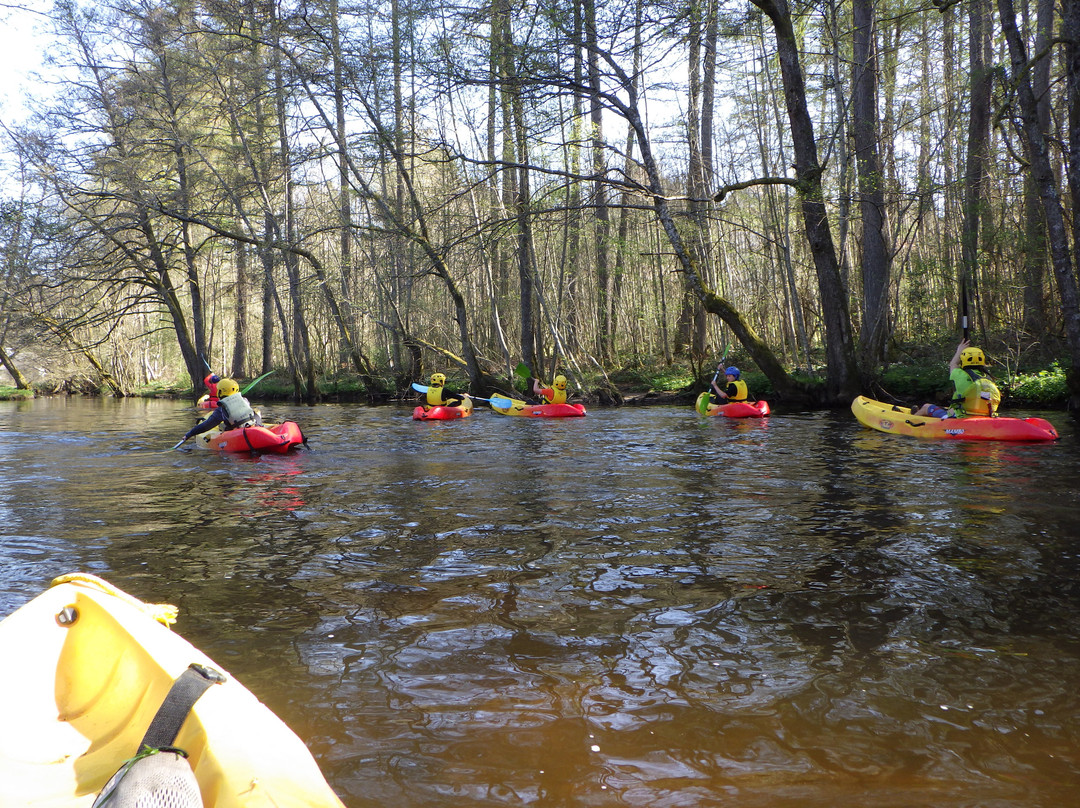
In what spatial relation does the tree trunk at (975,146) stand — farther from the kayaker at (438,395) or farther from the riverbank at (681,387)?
the kayaker at (438,395)

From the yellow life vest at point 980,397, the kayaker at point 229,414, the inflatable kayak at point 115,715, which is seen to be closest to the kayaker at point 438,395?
the kayaker at point 229,414

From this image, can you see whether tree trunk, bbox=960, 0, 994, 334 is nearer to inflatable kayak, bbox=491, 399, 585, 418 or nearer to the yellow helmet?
the yellow helmet

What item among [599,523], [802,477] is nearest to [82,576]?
[599,523]

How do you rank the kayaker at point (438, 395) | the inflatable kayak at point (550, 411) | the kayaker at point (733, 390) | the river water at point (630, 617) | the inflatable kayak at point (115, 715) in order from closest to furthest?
1. the inflatable kayak at point (115, 715)
2. the river water at point (630, 617)
3. the kayaker at point (733, 390)
4. the inflatable kayak at point (550, 411)
5. the kayaker at point (438, 395)

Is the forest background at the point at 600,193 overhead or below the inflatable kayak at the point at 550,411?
overhead

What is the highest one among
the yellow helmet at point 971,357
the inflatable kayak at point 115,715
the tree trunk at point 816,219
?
the tree trunk at point 816,219

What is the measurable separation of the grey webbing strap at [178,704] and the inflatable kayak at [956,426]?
9.21 m

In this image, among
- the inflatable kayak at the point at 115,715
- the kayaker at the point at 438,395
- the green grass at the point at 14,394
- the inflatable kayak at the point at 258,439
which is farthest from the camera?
the green grass at the point at 14,394

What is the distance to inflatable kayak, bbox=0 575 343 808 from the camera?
1480 millimetres

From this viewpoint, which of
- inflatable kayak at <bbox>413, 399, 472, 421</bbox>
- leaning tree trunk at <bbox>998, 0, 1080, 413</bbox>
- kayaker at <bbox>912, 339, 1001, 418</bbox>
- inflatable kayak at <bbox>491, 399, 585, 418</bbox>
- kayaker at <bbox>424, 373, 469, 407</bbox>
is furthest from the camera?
kayaker at <bbox>424, 373, 469, 407</bbox>

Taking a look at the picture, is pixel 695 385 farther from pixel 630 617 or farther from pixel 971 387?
pixel 630 617

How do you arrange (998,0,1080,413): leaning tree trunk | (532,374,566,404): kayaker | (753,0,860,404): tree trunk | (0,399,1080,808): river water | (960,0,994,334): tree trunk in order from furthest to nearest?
(532,374,566,404): kayaker → (960,0,994,334): tree trunk → (753,0,860,404): tree trunk → (998,0,1080,413): leaning tree trunk → (0,399,1080,808): river water

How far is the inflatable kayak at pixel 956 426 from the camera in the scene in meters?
8.65

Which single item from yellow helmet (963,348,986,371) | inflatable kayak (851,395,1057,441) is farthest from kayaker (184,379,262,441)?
yellow helmet (963,348,986,371)
